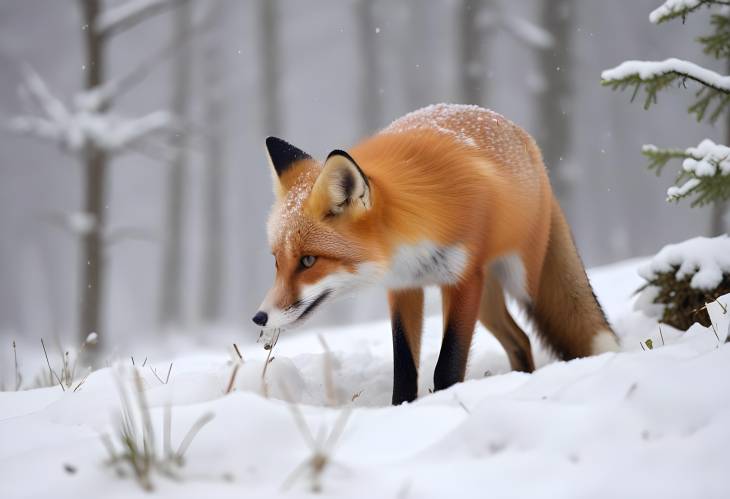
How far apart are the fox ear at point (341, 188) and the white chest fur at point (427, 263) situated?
346 millimetres

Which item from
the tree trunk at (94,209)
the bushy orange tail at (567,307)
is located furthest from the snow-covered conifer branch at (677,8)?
the tree trunk at (94,209)

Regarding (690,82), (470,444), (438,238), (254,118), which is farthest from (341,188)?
(254,118)

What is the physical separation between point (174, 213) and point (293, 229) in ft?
56.8

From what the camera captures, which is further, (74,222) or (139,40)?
(139,40)

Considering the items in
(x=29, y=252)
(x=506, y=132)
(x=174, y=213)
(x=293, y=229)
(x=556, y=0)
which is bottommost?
(x=29, y=252)

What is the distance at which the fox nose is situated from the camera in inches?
112

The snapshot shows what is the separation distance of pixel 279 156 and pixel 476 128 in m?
1.22

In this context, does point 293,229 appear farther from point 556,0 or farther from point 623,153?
point 623,153

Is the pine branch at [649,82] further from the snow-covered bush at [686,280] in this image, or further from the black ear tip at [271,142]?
the black ear tip at [271,142]

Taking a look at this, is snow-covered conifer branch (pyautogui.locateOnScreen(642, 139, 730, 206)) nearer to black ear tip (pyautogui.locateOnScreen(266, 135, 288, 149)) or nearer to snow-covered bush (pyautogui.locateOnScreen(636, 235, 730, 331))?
snow-covered bush (pyautogui.locateOnScreen(636, 235, 730, 331))

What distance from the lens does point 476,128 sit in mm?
Result: 3859

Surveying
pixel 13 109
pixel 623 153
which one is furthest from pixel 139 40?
pixel 623 153

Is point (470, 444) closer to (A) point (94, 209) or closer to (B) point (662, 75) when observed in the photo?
(B) point (662, 75)

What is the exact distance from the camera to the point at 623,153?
31.4m
